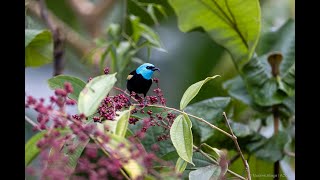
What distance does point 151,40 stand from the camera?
4.65 feet

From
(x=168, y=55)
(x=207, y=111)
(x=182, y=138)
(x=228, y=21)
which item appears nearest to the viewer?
(x=182, y=138)

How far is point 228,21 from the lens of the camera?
1.40 m

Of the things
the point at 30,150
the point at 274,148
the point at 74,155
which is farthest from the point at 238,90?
the point at 30,150

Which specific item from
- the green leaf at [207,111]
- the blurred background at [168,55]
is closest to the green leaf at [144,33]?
the blurred background at [168,55]

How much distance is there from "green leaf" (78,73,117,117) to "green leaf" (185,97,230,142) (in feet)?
2.00

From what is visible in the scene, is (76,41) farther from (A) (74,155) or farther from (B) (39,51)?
(A) (74,155)

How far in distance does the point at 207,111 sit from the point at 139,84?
1.59 feet

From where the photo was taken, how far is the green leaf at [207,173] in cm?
81

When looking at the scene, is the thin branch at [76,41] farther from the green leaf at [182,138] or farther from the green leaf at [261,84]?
the green leaf at [182,138]

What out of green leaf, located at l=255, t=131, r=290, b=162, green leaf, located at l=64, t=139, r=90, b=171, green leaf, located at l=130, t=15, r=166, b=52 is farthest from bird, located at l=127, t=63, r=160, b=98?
green leaf, located at l=255, t=131, r=290, b=162
